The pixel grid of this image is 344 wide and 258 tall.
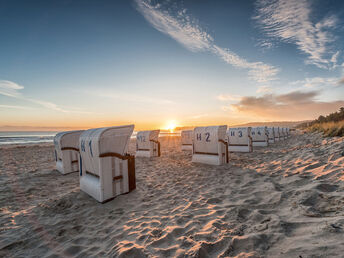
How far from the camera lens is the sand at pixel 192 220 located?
2283mm

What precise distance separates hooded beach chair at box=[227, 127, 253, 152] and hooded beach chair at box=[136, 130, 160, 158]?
18.8 feet

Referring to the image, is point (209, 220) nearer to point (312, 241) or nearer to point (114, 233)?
point (312, 241)

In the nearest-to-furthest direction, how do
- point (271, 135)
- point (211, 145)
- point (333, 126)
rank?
point (211, 145), point (333, 126), point (271, 135)

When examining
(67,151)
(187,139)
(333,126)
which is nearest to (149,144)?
(187,139)

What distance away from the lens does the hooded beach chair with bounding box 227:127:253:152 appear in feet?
39.3

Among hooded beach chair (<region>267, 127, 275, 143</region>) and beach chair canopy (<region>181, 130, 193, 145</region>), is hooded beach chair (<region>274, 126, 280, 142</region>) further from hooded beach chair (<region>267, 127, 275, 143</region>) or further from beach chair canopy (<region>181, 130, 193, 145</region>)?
beach chair canopy (<region>181, 130, 193, 145</region>)

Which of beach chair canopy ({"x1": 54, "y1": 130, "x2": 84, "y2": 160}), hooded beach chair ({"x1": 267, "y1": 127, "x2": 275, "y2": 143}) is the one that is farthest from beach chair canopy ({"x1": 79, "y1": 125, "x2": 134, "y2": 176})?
hooded beach chair ({"x1": 267, "y1": 127, "x2": 275, "y2": 143})

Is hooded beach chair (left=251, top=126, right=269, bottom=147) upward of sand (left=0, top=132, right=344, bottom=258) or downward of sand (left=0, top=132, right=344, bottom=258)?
upward

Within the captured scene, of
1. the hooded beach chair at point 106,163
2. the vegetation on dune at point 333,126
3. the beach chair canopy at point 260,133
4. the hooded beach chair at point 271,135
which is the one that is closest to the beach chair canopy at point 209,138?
the hooded beach chair at point 106,163

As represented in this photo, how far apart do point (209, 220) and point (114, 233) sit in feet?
6.03

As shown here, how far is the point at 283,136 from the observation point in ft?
71.3

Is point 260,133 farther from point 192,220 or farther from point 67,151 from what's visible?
point 67,151

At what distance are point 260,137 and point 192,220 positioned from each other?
1415 centimetres

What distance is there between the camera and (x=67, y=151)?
7668mm
